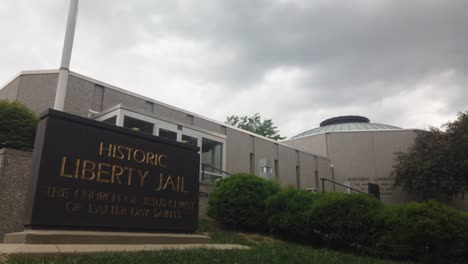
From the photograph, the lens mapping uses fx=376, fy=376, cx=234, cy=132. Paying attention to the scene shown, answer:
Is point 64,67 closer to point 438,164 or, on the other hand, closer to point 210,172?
point 210,172

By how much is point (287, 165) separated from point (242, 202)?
1409 centimetres

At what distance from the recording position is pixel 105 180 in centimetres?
637

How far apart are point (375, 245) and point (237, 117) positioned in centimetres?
4201

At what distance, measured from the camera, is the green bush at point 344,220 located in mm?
9055

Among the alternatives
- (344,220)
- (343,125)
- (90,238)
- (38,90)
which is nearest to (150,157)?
(90,238)

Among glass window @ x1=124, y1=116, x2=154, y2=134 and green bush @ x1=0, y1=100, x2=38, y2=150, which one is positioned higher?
glass window @ x1=124, y1=116, x2=154, y2=134

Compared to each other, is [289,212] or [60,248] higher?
[289,212]

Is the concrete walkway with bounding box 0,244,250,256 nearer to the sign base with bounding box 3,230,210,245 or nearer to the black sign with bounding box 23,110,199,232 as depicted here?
the sign base with bounding box 3,230,210,245

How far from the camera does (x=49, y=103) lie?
583 inches

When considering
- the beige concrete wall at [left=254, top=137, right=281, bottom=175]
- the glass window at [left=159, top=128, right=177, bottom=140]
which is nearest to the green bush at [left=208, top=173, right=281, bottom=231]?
the glass window at [left=159, top=128, right=177, bottom=140]

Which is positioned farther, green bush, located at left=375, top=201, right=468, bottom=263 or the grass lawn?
green bush, located at left=375, top=201, right=468, bottom=263

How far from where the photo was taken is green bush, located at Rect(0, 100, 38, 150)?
980 centimetres

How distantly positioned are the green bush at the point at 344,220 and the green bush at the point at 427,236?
48cm

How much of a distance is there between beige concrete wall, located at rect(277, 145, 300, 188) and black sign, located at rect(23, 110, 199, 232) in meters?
16.9
